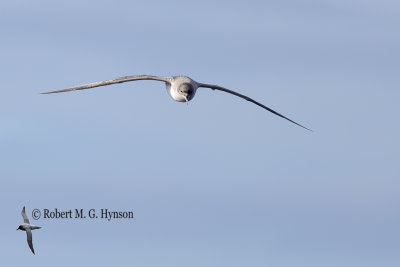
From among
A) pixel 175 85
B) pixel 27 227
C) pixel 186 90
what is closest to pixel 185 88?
pixel 186 90

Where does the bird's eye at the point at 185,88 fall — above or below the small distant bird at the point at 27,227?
below

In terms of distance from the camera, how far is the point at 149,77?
8056 cm

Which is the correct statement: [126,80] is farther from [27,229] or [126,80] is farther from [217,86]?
[27,229]

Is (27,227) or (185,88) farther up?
(27,227)

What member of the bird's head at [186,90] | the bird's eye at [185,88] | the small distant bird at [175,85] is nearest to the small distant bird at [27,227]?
the small distant bird at [175,85]

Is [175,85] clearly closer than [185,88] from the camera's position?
No

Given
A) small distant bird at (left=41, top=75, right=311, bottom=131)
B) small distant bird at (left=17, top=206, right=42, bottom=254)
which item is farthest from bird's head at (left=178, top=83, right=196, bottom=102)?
small distant bird at (left=17, top=206, right=42, bottom=254)

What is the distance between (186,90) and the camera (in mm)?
81000

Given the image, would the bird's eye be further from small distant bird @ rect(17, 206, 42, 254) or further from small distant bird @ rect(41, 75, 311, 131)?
small distant bird @ rect(17, 206, 42, 254)

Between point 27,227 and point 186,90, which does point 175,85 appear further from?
point 27,227

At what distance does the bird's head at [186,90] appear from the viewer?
81.1 metres

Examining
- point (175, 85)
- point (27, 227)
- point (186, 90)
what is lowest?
point (186, 90)

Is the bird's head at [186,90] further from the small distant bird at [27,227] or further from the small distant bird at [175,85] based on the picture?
the small distant bird at [27,227]

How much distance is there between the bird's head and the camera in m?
81.1
